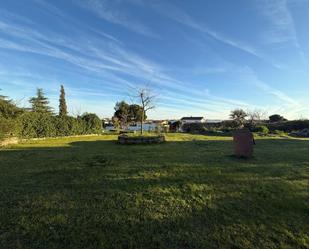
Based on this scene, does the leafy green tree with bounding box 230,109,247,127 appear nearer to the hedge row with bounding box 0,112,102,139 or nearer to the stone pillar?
the hedge row with bounding box 0,112,102,139

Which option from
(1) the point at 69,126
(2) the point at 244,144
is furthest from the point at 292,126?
(1) the point at 69,126

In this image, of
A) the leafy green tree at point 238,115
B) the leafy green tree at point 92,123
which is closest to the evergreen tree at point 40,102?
the leafy green tree at point 92,123

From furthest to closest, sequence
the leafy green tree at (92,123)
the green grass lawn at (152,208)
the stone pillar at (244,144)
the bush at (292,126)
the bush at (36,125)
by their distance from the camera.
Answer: the bush at (292,126)
the leafy green tree at (92,123)
the bush at (36,125)
the stone pillar at (244,144)
the green grass lawn at (152,208)

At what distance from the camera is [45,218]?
2.82m

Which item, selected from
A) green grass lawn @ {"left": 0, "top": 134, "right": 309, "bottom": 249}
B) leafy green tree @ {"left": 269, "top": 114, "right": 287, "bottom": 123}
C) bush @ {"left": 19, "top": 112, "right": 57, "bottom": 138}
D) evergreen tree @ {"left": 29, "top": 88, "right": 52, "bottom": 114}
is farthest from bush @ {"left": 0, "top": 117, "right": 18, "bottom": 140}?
leafy green tree @ {"left": 269, "top": 114, "right": 287, "bottom": 123}

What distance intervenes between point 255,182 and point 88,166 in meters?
4.59

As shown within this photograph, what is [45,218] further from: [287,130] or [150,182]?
[287,130]

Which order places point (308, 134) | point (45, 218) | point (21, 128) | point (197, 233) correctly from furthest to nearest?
1. point (308, 134)
2. point (21, 128)
3. point (45, 218)
4. point (197, 233)

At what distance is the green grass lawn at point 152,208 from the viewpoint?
7.82ft

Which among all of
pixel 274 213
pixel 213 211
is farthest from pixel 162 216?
pixel 274 213

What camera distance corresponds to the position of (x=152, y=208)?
3.18 metres

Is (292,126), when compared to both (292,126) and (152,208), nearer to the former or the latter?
(292,126)

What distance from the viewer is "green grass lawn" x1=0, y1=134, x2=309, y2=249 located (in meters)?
2.38

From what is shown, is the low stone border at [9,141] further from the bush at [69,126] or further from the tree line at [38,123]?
the bush at [69,126]
